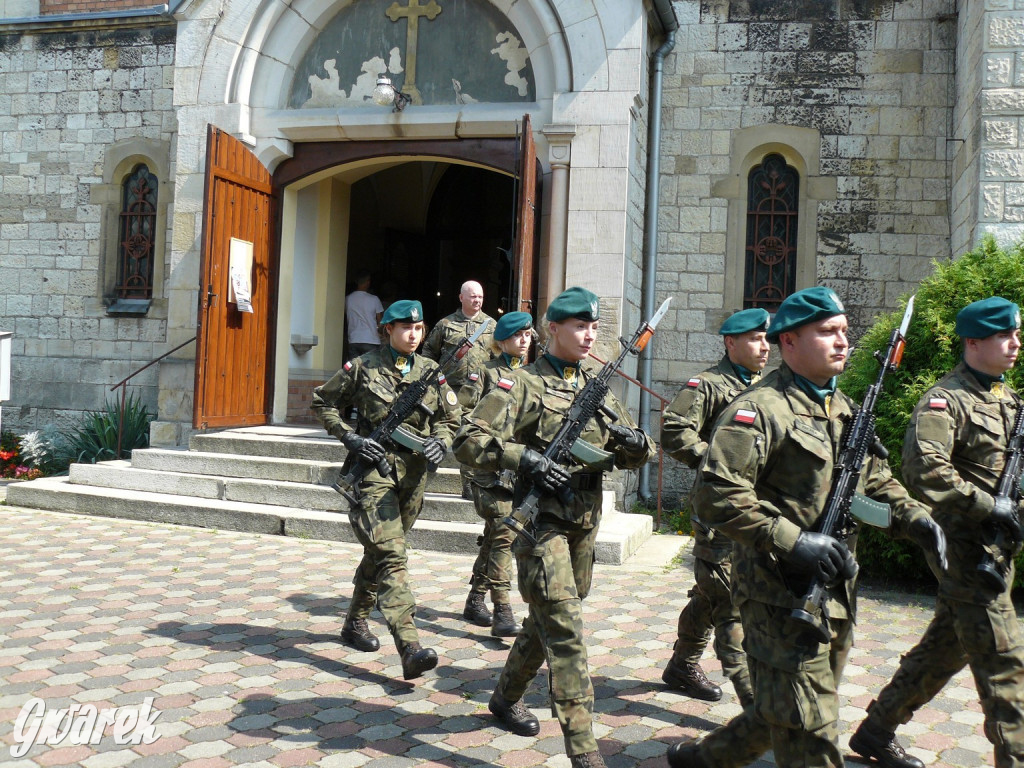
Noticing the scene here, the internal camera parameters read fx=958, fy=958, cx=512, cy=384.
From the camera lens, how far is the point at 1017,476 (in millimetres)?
3656

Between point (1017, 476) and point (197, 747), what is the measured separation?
11.0 ft

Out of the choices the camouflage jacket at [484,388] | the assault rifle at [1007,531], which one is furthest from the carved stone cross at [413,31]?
the assault rifle at [1007,531]

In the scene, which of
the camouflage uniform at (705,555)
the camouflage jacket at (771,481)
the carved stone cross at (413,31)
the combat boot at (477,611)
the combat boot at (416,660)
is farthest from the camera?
the carved stone cross at (413,31)

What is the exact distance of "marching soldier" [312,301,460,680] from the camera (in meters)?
4.74

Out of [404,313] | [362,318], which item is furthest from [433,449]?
[362,318]

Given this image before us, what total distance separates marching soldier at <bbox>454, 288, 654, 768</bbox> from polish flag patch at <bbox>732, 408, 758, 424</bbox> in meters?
0.96

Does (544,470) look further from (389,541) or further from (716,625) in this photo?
(389,541)

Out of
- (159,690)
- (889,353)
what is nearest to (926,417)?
(889,353)

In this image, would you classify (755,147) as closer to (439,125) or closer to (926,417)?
(439,125)

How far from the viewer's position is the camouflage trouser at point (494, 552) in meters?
5.63

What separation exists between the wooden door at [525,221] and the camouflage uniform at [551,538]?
4574mm

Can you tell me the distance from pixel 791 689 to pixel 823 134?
855cm

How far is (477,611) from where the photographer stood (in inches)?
227

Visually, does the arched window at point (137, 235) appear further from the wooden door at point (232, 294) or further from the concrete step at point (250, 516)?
the concrete step at point (250, 516)
